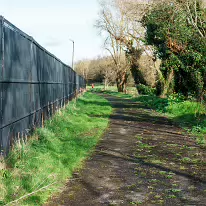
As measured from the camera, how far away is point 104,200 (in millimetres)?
5195

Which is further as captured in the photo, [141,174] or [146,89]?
[146,89]

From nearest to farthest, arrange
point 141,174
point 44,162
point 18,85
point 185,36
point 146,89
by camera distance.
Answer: point 44,162, point 141,174, point 18,85, point 185,36, point 146,89

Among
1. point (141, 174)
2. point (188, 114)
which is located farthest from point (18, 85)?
point (188, 114)

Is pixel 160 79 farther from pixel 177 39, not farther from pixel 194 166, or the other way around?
pixel 194 166

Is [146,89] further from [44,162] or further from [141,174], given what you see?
[44,162]

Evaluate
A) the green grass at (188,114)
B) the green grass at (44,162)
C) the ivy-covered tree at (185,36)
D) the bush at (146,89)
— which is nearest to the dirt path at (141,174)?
the green grass at (44,162)

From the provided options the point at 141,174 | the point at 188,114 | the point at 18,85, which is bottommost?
the point at 141,174

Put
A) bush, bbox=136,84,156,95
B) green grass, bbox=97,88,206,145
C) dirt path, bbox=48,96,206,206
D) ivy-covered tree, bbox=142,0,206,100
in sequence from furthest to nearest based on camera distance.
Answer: bush, bbox=136,84,156,95, ivy-covered tree, bbox=142,0,206,100, green grass, bbox=97,88,206,145, dirt path, bbox=48,96,206,206

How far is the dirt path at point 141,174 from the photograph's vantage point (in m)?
5.29

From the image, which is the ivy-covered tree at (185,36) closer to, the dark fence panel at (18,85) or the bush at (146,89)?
the dark fence panel at (18,85)

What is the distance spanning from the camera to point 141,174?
670cm

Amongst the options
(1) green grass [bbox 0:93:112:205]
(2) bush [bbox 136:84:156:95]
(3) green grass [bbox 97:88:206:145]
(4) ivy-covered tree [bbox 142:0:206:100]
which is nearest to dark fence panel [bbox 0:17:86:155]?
(1) green grass [bbox 0:93:112:205]

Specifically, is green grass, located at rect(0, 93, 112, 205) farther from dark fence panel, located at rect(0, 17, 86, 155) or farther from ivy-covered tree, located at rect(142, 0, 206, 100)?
ivy-covered tree, located at rect(142, 0, 206, 100)

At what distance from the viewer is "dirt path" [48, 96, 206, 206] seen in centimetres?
529
